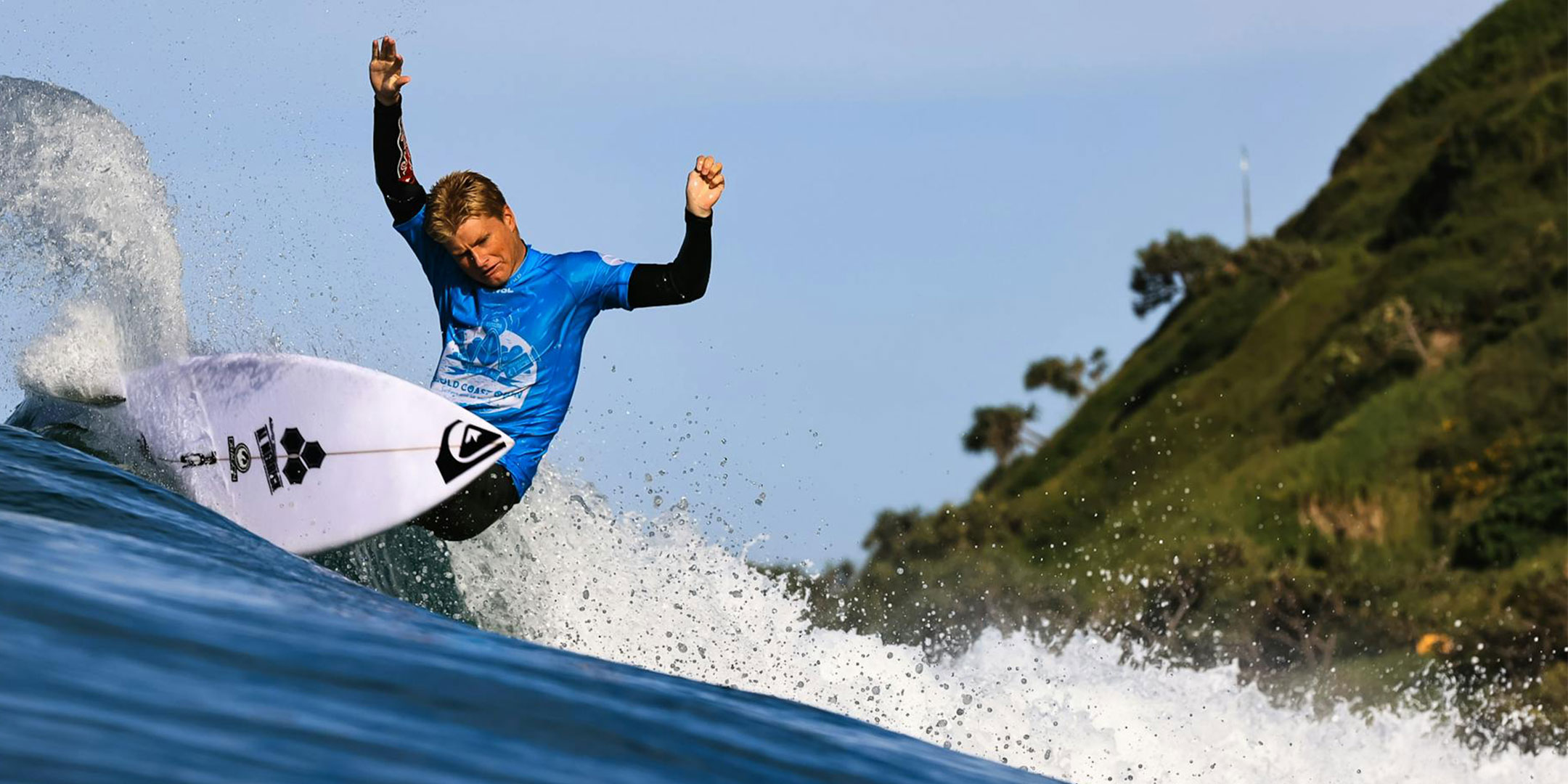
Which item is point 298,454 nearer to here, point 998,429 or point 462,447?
point 462,447

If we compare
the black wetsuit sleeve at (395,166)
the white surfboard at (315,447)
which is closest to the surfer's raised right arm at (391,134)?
the black wetsuit sleeve at (395,166)

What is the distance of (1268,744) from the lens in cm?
920

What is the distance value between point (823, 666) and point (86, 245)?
482 cm

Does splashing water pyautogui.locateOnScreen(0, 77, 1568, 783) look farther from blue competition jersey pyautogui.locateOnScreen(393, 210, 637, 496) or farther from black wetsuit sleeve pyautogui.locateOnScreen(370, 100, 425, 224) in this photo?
black wetsuit sleeve pyautogui.locateOnScreen(370, 100, 425, 224)

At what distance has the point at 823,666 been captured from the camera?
8.11m

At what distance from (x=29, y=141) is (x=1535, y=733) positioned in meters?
23.1

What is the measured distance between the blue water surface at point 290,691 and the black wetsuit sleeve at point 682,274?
1738 mm

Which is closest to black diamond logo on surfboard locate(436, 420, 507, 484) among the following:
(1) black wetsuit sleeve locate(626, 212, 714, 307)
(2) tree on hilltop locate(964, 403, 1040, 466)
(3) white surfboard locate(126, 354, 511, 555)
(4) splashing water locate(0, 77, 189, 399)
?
(3) white surfboard locate(126, 354, 511, 555)

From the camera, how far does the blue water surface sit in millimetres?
3738

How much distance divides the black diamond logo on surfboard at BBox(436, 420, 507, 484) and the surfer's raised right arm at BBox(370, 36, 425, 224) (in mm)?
1124

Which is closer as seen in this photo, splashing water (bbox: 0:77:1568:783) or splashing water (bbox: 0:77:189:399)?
splashing water (bbox: 0:77:1568:783)

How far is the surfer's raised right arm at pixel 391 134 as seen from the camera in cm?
735

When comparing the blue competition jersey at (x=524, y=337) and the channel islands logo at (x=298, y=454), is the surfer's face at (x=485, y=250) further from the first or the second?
the channel islands logo at (x=298, y=454)

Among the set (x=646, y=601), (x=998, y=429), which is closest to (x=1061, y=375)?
(x=998, y=429)
